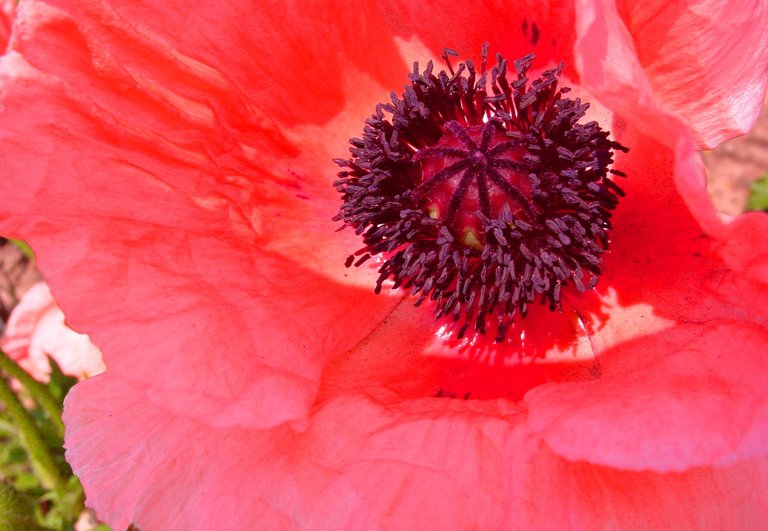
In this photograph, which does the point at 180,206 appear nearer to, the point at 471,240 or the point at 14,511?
the point at 471,240

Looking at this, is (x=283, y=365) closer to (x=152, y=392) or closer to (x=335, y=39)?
(x=152, y=392)

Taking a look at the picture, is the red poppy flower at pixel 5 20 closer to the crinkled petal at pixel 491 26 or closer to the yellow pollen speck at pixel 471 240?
the crinkled petal at pixel 491 26

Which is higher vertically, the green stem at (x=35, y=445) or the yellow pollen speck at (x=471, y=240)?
the yellow pollen speck at (x=471, y=240)

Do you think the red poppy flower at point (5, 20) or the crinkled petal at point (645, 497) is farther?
the red poppy flower at point (5, 20)

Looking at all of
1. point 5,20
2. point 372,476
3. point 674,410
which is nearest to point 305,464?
point 372,476

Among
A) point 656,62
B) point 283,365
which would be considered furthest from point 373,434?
point 656,62

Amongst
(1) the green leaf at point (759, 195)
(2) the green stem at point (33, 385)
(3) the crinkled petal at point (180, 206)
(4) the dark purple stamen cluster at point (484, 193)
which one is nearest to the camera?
(3) the crinkled petal at point (180, 206)

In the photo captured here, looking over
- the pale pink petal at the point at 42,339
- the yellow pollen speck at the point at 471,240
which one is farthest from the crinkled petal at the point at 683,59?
the pale pink petal at the point at 42,339
